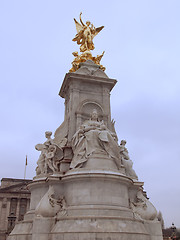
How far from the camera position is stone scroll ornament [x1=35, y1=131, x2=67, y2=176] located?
49.1 feet

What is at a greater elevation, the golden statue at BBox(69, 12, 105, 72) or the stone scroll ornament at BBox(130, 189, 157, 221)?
the golden statue at BBox(69, 12, 105, 72)

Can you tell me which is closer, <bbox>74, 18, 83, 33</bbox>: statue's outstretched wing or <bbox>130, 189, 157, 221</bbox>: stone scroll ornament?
<bbox>130, 189, 157, 221</bbox>: stone scroll ornament

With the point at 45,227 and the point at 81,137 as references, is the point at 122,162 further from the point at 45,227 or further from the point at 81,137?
the point at 45,227

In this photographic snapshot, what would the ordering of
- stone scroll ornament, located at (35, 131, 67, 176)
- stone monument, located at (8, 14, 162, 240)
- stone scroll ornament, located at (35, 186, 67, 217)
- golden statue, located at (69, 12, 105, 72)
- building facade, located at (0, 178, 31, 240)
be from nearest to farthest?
1. stone monument, located at (8, 14, 162, 240)
2. stone scroll ornament, located at (35, 186, 67, 217)
3. stone scroll ornament, located at (35, 131, 67, 176)
4. golden statue, located at (69, 12, 105, 72)
5. building facade, located at (0, 178, 31, 240)

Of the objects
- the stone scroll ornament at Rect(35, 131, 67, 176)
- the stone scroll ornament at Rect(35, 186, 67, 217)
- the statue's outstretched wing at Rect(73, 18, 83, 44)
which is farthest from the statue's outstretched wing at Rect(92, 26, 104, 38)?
the stone scroll ornament at Rect(35, 186, 67, 217)

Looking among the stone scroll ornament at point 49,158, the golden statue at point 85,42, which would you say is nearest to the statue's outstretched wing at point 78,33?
the golden statue at point 85,42

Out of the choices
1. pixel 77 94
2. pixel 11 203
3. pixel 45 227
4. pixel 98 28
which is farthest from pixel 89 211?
pixel 11 203

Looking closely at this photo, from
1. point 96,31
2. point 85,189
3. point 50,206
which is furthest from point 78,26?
point 50,206

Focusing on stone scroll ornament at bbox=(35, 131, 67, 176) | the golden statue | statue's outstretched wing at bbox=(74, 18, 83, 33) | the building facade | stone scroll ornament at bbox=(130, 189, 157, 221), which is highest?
statue's outstretched wing at bbox=(74, 18, 83, 33)

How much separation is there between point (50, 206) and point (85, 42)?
12372mm

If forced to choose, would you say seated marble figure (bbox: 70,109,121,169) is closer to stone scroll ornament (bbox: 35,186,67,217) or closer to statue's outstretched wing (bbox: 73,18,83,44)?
stone scroll ornament (bbox: 35,186,67,217)

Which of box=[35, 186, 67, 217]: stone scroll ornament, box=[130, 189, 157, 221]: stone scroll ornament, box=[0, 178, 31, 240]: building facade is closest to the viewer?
box=[35, 186, 67, 217]: stone scroll ornament

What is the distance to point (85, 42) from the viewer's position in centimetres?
2002

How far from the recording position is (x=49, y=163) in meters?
15.0
